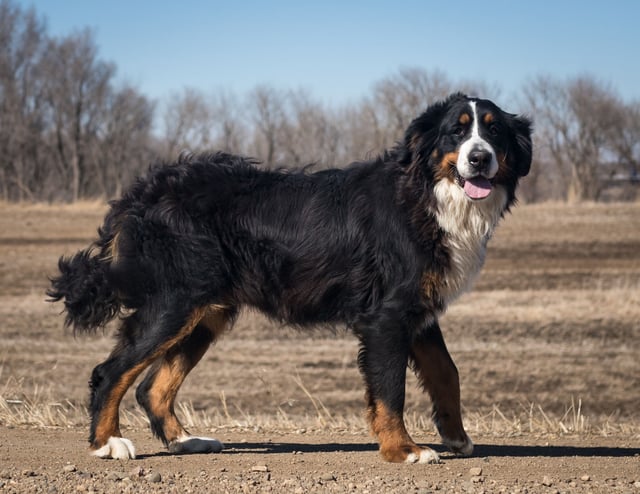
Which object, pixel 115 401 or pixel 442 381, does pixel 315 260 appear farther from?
pixel 115 401

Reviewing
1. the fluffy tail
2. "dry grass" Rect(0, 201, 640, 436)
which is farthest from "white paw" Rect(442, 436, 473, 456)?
the fluffy tail

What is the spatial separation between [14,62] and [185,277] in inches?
2063

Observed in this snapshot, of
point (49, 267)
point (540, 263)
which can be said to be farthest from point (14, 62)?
point (540, 263)

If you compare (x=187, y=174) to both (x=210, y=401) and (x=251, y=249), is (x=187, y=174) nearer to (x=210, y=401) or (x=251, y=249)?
(x=251, y=249)

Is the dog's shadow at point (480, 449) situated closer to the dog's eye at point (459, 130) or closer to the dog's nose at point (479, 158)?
the dog's nose at point (479, 158)

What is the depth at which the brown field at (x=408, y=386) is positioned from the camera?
6.48 m

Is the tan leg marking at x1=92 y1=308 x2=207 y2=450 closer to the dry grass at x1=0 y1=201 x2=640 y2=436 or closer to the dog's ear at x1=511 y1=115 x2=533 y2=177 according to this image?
the dry grass at x1=0 y1=201 x2=640 y2=436

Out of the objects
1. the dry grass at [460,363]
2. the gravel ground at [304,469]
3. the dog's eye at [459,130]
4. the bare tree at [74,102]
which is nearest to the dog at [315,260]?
the dog's eye at [459,130]

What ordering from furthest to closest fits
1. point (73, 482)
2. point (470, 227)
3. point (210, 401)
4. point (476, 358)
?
point (476, 358) → point (210, 401) → point (470, 227) → point (73, 482)

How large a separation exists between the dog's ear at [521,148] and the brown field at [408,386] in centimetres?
201

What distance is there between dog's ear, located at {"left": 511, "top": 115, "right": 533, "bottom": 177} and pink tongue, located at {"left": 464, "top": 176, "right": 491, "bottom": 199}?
1.43 ft

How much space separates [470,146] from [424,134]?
0.43 m

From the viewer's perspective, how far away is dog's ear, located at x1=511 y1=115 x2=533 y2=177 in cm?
709

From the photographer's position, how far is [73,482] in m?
5.93
